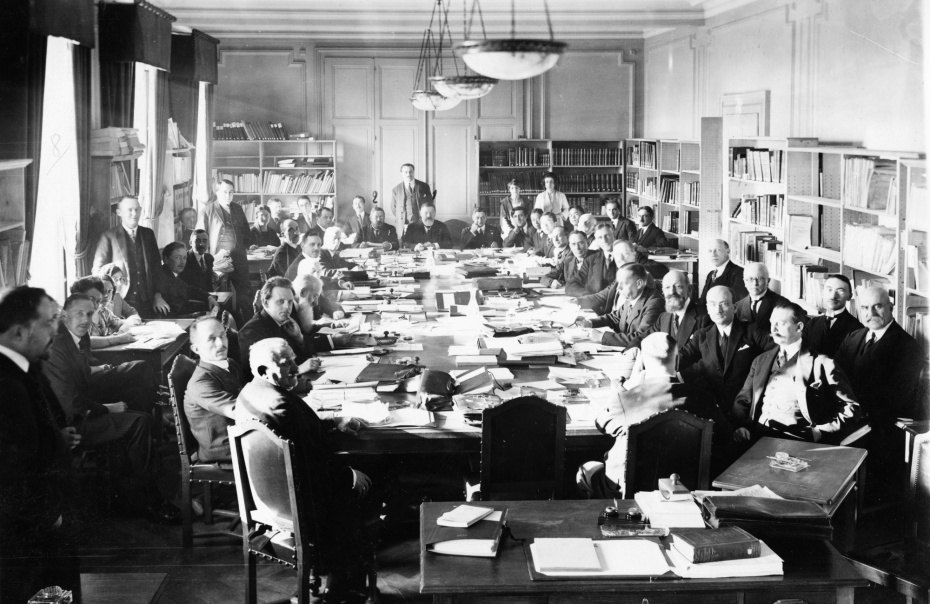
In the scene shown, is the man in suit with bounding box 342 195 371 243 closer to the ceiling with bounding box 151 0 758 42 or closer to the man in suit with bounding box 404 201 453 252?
the man in suit with bounding box 404 201 453 252

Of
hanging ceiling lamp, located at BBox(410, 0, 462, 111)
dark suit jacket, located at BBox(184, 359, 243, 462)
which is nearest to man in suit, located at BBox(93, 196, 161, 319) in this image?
dark suit jacket, located at BBox(184, 359, 243, 462)

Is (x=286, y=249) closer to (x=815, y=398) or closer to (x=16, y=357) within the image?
→ (x=16, y=357)

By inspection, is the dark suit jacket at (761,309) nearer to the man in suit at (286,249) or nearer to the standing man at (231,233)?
the man in suit at (286,249)

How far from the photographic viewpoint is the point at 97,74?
5148 millimetres

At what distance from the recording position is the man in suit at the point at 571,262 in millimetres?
6797

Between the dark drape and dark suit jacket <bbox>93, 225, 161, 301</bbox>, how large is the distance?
140 millimetres

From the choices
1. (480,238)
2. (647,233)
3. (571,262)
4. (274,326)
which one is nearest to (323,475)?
(274,326)

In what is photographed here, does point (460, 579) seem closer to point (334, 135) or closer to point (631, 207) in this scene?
point (334, 135)

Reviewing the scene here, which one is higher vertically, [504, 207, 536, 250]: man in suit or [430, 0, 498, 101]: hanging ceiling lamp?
[430, 0, 498, 101]: hanging ceiling lamp

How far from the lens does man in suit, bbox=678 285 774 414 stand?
470cm

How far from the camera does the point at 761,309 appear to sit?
17.7 ft

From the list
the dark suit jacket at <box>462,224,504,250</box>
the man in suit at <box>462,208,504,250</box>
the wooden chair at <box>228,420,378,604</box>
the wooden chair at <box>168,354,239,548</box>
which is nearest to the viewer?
the wooden chair at <box>228,420,378,604</box>

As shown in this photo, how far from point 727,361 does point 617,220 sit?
2442 mm

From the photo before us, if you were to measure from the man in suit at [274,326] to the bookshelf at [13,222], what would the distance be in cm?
117
